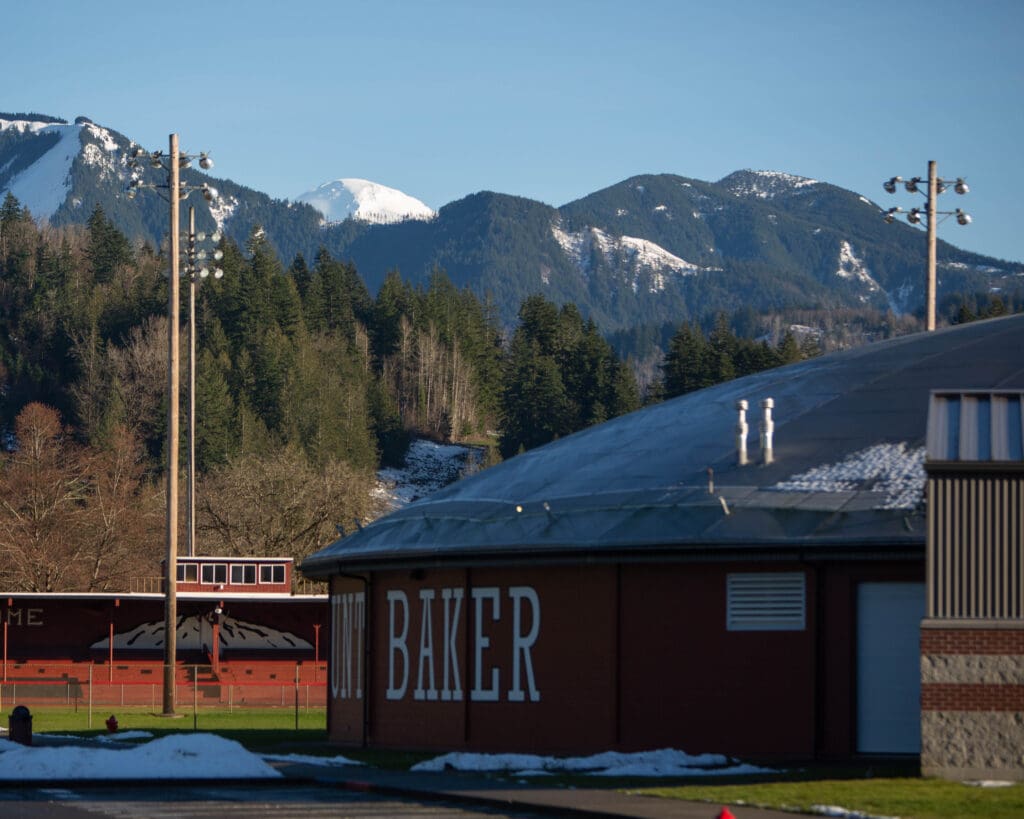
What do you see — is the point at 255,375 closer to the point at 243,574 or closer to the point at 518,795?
the point at 243,574

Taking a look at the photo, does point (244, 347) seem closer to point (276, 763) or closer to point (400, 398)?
A: point (400, 398)

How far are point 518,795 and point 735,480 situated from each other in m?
7.61

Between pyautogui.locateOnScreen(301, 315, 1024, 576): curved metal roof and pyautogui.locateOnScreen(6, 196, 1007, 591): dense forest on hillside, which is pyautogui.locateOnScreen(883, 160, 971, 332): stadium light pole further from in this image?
pyautogui.locateOnScreen(6, 196, 1007, 591): dense forest on hillside

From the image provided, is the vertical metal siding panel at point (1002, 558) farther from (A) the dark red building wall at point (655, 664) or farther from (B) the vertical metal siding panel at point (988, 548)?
(A) the dark red building wall at point (655, 664)

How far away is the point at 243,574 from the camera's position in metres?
69.1

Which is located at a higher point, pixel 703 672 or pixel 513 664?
pixel 703 672

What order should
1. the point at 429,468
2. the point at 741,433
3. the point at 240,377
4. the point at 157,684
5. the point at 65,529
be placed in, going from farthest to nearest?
1. the point at 429,468
2. the point at 240,377
3. the point at 65,529
4. the point at 157,684
5. the point at 741,433

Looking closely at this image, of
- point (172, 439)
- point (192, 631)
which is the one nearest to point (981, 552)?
point (172, 439)

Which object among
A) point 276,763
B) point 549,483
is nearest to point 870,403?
point 549,483

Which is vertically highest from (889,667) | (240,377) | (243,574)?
(240,377)

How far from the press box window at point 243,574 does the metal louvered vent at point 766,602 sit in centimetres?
4480

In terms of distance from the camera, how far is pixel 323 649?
70812 mm

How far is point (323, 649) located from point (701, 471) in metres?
44.7

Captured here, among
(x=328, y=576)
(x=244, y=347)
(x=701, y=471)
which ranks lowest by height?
(x=328, y=576)
